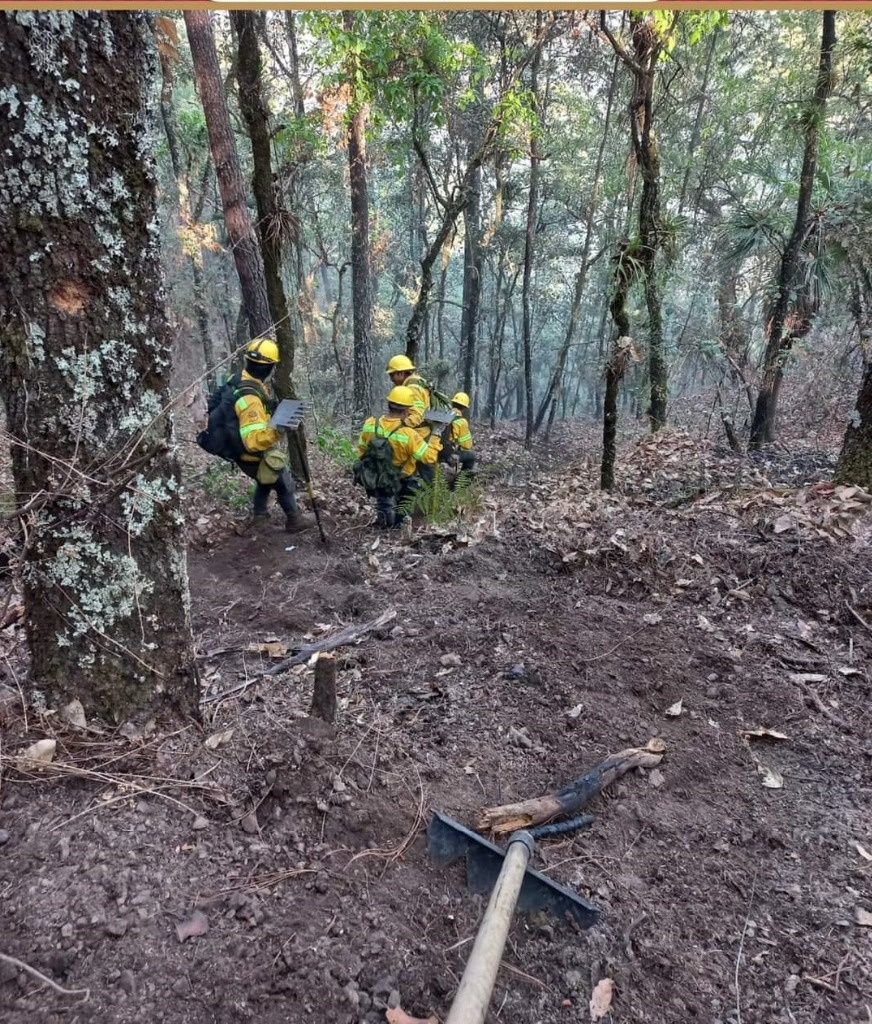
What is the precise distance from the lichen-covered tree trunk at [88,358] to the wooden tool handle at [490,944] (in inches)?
62.7

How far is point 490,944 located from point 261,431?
5601mm

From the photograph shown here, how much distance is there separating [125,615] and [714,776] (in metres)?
2.83

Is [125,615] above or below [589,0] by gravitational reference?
below

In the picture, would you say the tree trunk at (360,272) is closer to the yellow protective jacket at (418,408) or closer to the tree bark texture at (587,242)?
the yellow protective jacket at (418,408)

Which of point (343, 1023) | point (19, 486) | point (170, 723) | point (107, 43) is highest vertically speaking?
point (107, 43)

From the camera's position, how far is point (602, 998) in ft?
6.59

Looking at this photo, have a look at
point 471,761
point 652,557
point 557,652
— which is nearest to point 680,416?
point 652,557

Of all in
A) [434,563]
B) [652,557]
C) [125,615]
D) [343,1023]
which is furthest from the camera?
[434,563]

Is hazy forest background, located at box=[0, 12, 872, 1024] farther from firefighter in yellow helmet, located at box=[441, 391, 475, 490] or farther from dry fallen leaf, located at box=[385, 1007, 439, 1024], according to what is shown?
firefighter in yellow helmet, located at box=[441, 391, 475, 490]

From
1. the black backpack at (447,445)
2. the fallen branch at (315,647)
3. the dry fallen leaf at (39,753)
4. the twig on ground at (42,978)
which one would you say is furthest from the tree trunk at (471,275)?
the twig on ground at (42,978)

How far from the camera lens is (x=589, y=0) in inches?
38.1

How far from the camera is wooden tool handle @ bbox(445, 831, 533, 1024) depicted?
154 cm

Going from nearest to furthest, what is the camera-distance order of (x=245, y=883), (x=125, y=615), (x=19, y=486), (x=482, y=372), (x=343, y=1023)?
(x=343, y=1023), (x=245, y=883), (x=19, y=486), (x=125, y=615), (x=482, y=372)

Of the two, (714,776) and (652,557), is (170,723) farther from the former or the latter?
(652,557)
